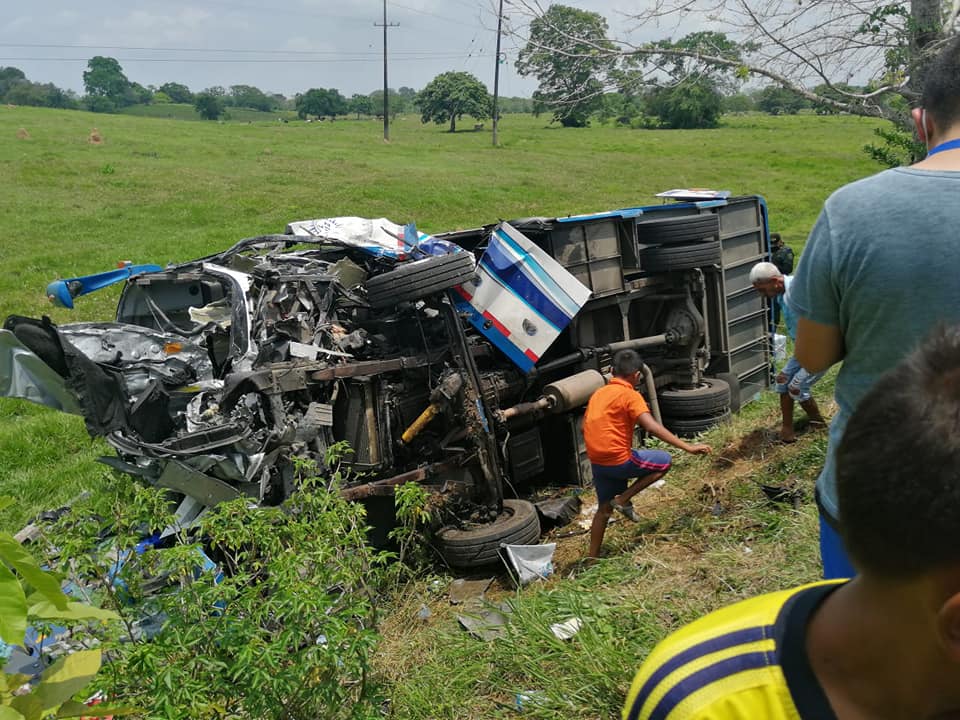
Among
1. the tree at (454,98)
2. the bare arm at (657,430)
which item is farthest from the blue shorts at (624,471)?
the tree at (454,98)

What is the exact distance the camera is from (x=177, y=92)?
104000mm

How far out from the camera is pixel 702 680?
3.25ft

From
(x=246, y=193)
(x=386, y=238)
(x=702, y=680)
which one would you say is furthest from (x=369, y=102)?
(x=702, y=680)

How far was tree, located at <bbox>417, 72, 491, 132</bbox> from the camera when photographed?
51469 mm

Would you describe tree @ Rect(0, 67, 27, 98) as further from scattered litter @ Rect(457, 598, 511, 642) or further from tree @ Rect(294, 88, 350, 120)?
scattered litter @ Rect(457, 598, 511, 642)

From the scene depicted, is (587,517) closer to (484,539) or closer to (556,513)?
(556,513)

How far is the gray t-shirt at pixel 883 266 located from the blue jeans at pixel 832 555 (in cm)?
6

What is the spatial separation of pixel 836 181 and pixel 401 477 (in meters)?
29.1

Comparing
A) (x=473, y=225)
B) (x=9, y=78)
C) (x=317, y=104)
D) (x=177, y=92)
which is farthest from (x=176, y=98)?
(x=473, y=225)

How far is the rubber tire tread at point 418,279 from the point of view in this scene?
19.7 feet

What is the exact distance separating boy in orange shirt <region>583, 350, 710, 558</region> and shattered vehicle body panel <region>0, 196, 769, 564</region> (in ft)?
2.14

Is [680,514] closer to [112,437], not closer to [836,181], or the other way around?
[112,437]

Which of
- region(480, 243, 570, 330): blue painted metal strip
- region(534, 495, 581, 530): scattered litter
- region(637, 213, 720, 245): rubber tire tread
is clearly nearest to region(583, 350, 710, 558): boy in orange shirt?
region(534, 495, 581, 530): scattered litter

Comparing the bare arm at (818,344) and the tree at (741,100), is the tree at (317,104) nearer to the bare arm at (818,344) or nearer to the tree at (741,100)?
the tree at (741,100)
